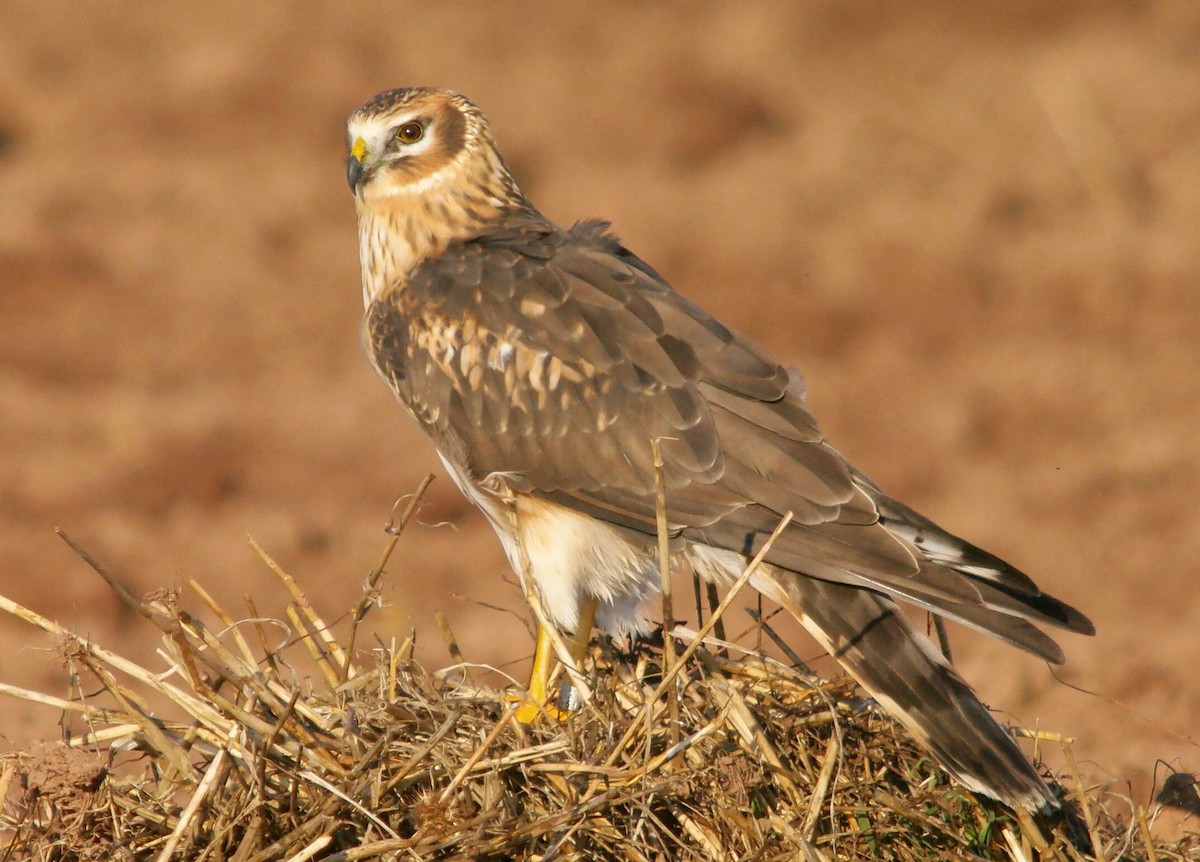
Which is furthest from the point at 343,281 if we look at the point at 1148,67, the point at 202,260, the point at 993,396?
the point at 1148,67

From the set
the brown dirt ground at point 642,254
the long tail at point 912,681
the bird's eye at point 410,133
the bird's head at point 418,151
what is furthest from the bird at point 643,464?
the brown dirt ground at point 642,254

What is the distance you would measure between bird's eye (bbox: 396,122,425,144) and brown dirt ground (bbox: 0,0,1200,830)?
2.50 m

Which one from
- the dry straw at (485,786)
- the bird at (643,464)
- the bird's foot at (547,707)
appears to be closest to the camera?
the dry straw at (485,786)

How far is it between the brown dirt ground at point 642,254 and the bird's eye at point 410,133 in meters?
2.50

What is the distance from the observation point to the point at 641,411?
4.22 meters

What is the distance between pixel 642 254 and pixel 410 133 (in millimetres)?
5999

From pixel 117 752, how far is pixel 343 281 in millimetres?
7685

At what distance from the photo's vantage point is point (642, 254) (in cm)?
1109

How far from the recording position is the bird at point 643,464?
3.65 meters

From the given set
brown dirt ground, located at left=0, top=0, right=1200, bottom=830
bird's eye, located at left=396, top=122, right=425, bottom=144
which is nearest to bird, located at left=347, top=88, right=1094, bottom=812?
bird's eye, located at left=396, top=122, right=425, bottom=144

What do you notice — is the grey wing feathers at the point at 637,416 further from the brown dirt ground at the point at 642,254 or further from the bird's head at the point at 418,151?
the brown dirt ground at the point at 642,254

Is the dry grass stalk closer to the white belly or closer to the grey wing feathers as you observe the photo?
the grey wing feathers

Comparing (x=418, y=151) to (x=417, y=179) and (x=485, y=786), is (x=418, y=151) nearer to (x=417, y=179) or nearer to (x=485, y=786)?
(x=417, y=179)

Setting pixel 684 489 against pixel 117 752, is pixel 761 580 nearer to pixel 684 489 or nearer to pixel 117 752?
pixel 684 489
